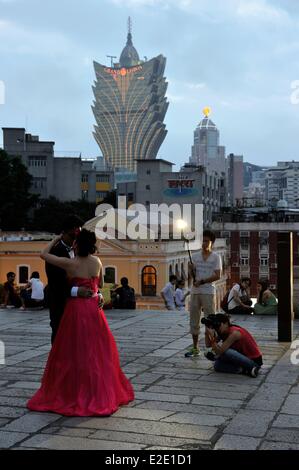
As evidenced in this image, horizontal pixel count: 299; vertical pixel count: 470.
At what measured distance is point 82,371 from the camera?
550 cm

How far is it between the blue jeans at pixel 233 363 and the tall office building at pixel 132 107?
14487 centimetres

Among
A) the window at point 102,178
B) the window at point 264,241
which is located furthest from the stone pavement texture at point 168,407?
the window at point 102,178

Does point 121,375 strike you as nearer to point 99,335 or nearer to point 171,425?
point 99,335

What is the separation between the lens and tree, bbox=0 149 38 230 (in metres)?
56.3

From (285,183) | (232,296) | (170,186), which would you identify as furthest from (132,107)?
(232,296)

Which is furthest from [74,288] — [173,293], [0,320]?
[173,293]

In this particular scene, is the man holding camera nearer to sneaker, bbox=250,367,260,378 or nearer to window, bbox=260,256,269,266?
sneaker, bbox=250,367,260,378

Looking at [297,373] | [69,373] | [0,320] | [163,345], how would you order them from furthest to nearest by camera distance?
[0,320], [163,345], [297,373], [69,373]

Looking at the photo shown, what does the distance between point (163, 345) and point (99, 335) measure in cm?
343

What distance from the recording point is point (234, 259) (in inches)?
2286

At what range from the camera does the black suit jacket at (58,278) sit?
21.4 feet

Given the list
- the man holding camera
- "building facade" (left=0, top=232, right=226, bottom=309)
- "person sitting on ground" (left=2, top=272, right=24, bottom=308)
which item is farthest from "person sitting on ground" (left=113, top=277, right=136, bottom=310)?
"building facade" (left=0, top=232, right=226, bottom=309)

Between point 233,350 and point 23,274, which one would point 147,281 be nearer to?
point 23,274

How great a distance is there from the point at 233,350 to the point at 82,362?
2158mm
